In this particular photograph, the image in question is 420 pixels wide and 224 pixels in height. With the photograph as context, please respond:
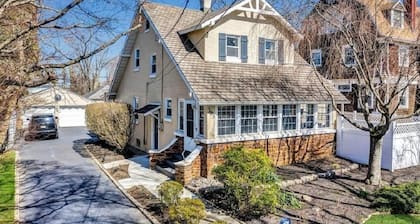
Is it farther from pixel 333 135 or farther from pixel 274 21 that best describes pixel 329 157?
pixel 274 21

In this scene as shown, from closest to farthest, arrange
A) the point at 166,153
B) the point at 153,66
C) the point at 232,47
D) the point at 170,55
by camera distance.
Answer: the point at 170,55 < the point at 166,153 < the point at 232,47 < the point at 153,66

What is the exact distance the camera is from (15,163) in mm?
16312

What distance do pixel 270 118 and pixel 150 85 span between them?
7.35m

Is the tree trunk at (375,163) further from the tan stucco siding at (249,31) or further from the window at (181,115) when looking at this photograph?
the window at (181,115)

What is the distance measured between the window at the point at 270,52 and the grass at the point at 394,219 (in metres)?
9.86

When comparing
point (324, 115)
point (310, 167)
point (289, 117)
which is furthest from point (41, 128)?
point (324, 115)

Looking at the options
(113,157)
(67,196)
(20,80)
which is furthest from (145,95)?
(20,80)

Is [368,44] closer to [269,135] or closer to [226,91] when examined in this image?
[269,135]

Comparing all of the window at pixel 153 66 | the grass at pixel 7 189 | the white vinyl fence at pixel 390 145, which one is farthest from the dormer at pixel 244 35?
the grass at pixel 7 189

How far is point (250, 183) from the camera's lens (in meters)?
9.97

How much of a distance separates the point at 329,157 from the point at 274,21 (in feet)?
25.8

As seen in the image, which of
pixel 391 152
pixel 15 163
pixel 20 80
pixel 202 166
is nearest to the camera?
pixel 20 80

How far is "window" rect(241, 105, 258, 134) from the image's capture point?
14781mm

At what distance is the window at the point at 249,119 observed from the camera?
14.8 metres
